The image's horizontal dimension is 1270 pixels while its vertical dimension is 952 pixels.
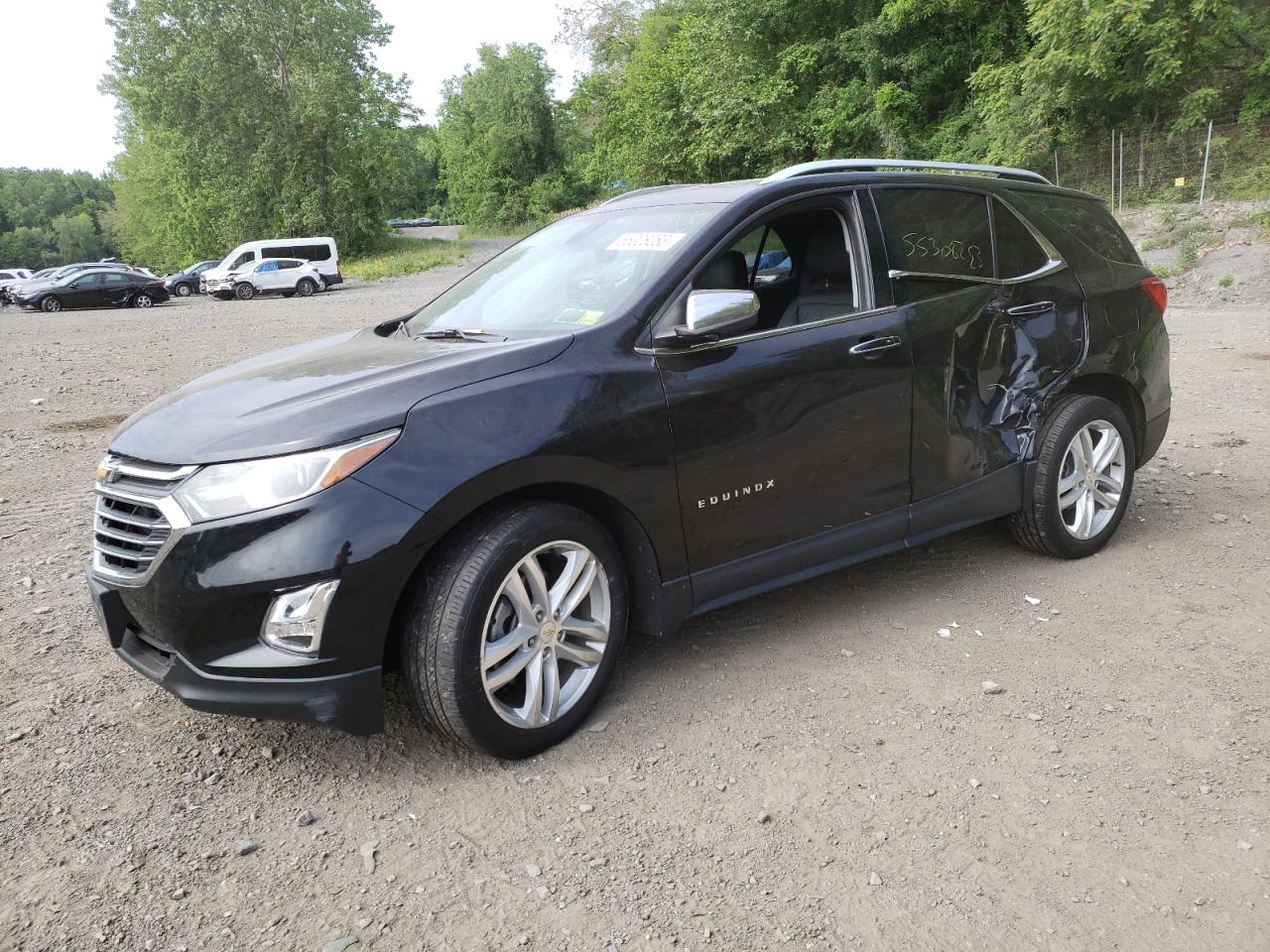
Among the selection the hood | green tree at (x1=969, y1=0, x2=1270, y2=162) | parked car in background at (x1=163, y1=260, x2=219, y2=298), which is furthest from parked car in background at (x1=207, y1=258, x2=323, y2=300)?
the hood

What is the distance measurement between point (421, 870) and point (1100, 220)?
438 centimetres

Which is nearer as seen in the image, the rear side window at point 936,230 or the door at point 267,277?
the rear side window at point 936,230

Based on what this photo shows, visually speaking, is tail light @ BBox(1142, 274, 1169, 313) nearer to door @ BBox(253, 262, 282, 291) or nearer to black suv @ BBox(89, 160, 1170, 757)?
black suv @ BBox(89, 160, 1170, 757)

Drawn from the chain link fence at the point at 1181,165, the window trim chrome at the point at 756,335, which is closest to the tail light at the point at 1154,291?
the window trim chrome at the point at 756,335

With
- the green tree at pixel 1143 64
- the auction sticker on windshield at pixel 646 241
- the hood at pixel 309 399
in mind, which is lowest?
the hood at pixel 309 399

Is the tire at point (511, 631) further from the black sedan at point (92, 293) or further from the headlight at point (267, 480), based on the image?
the black sedan at point (92, 293)

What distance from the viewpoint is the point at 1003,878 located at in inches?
97.9

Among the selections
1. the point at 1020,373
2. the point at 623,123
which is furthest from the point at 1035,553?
the point at 623,123

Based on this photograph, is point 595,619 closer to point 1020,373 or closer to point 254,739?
point 254,739

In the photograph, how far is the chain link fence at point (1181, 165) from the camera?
69.7ft

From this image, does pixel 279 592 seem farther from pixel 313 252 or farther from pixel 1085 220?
pixel 313 252

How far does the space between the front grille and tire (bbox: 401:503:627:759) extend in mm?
735

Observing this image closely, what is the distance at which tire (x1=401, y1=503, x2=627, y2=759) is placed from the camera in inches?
111

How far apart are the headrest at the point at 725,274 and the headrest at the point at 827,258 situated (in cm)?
29
